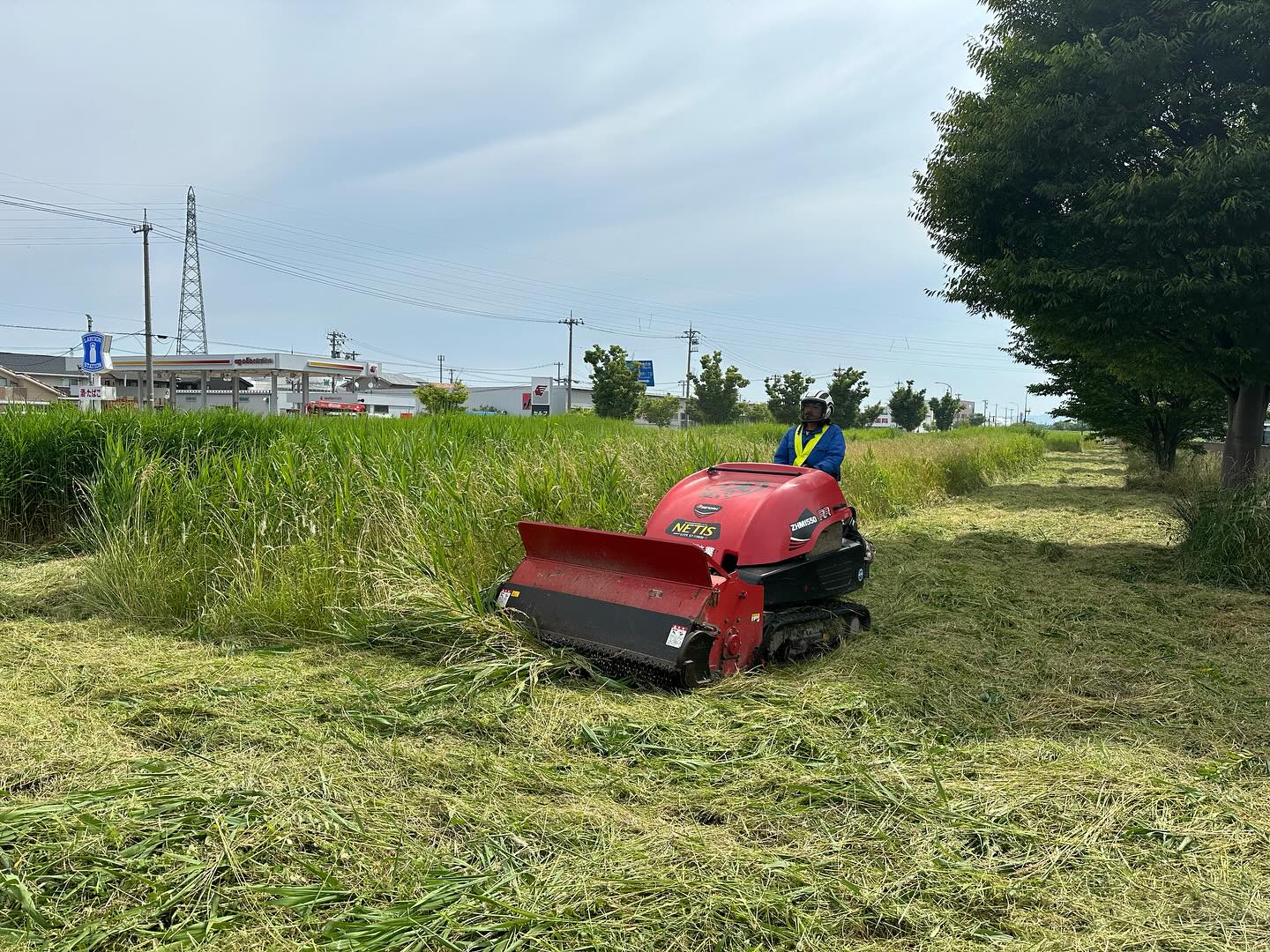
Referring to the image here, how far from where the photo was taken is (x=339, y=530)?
6125 mm

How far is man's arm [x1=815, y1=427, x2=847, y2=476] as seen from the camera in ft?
19.4

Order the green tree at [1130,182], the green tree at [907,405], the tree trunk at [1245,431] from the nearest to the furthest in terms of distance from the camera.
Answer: the green tree at [1130,182] < the tree trunk at [1245,431] < the green tree at [907,405]

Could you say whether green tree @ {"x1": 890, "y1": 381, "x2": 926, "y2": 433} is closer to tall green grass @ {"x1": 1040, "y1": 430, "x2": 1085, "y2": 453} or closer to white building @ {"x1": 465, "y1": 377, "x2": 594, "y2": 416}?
tall green grass @ {"x1": 1040, "y1": 430, "x2": 1085, "y2": 453}

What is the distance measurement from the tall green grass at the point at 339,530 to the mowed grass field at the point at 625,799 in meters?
0.29

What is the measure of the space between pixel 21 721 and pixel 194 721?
72 centimetres

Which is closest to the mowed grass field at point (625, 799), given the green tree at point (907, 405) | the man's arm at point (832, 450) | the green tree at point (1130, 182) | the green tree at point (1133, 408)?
the man's arm at point (832, 450)

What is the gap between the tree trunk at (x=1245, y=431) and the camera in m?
10.0

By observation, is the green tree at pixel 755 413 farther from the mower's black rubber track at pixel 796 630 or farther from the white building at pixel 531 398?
the mower's black rubber track at pixel 796 630

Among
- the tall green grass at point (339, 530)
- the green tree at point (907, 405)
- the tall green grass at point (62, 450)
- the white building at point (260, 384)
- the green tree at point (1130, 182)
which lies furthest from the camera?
the green tree at point (907, 405)

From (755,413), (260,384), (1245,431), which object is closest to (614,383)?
(755,413)

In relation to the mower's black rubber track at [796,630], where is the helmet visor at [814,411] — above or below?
above

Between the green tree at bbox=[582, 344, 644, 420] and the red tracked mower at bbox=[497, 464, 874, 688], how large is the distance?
41043 millimetres

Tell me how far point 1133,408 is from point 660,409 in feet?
171

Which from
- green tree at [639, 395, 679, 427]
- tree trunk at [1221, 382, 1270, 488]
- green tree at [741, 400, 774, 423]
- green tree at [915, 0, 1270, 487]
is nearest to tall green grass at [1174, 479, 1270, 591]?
green tree at [915, 0, 1270, 487]
